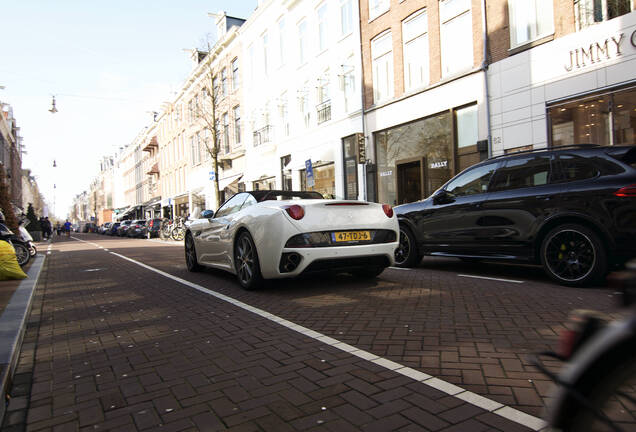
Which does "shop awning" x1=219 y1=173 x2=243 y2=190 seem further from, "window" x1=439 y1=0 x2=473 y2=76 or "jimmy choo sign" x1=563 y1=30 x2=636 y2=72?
"jimmy choo sign" x1=563 y1=30 x2=636 y2=72

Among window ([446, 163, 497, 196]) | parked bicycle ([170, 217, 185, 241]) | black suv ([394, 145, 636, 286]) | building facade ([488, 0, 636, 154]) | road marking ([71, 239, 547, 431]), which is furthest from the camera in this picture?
parked bicycle ([170, 217, 185, 241])

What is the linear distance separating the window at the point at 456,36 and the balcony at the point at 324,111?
6963 millimetres

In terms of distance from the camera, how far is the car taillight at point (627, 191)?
4.87 m

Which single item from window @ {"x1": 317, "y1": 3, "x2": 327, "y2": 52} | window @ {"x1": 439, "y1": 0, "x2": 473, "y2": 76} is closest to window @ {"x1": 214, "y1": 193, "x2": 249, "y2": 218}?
window @ {"x1": 439, "y1": 0, "x2": 473, "y2": 76}

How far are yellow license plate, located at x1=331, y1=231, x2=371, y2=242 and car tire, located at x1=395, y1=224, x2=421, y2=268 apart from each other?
219 centimetres

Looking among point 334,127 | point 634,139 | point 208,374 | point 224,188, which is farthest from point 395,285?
point 224,188

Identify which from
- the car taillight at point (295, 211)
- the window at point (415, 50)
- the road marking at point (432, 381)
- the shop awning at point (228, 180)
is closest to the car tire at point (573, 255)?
the car taillight at point (295, 211)

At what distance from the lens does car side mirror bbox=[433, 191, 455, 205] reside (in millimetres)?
7074

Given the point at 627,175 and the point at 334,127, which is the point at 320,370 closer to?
the point at 627,175

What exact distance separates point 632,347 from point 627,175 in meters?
4.57

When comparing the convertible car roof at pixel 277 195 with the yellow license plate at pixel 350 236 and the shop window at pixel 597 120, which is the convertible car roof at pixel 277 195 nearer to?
the yellow license plate at pixel 350 236

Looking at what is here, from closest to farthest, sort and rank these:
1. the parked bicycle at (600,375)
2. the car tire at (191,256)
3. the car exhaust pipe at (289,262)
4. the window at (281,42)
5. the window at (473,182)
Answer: the parked bicycle at (600,375), the car exhaust pipe at (289,262), the window at (473,182), the car tire at (191,256), the window at (281,42)

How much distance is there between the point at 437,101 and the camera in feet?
48.6

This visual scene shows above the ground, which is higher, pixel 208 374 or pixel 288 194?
pixel 288 194
